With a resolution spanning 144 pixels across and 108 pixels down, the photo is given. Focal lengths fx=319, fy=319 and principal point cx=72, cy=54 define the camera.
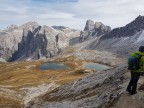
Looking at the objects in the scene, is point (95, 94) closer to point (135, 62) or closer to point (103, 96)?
point (103, 96)

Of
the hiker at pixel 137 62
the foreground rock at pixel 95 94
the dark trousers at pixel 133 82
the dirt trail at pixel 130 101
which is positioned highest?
the hiker at pixel 137 62

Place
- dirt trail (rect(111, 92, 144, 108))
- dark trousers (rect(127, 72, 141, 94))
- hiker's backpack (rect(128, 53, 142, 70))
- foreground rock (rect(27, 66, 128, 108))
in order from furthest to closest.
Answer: foreground rock (rect(27, 66, 128, 108)), dirt trail (rect(111, 92, 144, 108)), dark trousers (rect(127, 72, 141, 94)), hiker's backpack (rect(128, 53, 142, 70))

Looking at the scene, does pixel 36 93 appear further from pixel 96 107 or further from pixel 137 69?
pixel 137 69

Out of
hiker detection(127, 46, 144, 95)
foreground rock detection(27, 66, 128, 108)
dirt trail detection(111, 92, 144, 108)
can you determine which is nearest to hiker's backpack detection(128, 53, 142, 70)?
hiker detection(127, 46, 144, 95)

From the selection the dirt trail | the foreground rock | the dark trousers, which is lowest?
the foreground rock

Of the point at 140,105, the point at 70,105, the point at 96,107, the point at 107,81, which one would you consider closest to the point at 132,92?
the point at 140,105

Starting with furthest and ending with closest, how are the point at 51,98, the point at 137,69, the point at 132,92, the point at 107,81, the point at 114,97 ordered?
1. the point at 51,98
2. the point at 107,81
3. the point at 114,97
4. the point at 132,92
5. the point at 137,69

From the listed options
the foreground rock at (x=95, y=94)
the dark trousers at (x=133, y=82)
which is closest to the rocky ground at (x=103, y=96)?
the foreground rock at (x=95, y=94)

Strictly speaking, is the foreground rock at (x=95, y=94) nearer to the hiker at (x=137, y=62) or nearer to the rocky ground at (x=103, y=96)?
the rocky ground at (x=103, y=96)

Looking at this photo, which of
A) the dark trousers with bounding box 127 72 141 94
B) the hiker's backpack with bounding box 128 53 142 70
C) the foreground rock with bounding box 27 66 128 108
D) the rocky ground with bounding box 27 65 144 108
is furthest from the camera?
the foreground rock with bounding box 27 66 128 108

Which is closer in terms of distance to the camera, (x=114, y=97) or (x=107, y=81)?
(x=114, y=97)

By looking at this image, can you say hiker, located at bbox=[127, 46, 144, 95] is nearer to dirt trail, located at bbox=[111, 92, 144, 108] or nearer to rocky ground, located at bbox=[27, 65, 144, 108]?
dirt trail, located at bbox=[111, 92, 144, 108]
